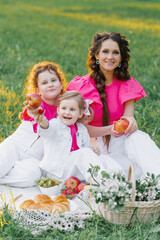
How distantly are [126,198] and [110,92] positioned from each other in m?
1.54

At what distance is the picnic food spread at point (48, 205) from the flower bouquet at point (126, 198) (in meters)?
0.33

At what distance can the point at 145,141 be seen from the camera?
142 inches

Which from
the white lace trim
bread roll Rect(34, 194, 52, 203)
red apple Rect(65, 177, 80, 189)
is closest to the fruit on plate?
red apple Rect(65, 177, 80, 189)

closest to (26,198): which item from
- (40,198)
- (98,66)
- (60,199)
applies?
(40,198)

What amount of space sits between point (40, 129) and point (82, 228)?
1.04 metres

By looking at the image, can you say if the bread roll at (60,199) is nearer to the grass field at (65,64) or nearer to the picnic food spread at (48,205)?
the picnic food spread at (48,205)

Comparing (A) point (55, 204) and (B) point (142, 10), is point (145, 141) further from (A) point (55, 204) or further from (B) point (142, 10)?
(B) point (142, 10)

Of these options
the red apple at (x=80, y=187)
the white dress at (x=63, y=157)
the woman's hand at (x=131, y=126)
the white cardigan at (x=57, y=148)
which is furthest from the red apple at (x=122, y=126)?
the red apple at (x=80, y=187)

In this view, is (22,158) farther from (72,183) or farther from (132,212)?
(132,212)

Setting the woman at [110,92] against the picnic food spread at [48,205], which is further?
the woman at [110,92]

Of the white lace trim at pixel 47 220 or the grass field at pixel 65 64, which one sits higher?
the grass field at pixel 65 64

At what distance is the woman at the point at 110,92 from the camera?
3.90 meters

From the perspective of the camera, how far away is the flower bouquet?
109 inches

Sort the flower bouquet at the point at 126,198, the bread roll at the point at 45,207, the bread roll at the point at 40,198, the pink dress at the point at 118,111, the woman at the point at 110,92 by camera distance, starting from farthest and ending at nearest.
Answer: the woman at the point at 110,92
the pink dress at the point at 118,111
the bread roll at the point at 40,198
the bread roll at the point at 45,207
the flower bouquet at the point at 126,198
